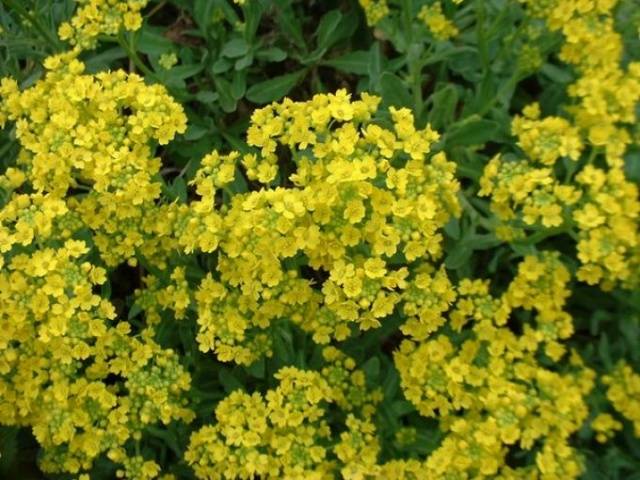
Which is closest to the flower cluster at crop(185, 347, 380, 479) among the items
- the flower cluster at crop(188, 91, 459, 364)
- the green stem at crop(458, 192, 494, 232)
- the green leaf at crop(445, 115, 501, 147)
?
the flower cluster at crop(188, 91, 459, 364)

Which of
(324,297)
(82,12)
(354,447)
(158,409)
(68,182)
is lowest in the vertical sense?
(354,447)

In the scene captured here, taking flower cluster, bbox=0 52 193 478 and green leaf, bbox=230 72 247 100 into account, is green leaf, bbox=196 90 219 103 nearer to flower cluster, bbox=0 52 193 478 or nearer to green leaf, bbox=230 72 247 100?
green leaf, bbox=230 72 247 100

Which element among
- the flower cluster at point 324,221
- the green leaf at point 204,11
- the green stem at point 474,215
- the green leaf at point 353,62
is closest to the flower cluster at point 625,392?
the green stem at point 474,215

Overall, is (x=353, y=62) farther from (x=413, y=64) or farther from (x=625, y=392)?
(x=625, y=392)

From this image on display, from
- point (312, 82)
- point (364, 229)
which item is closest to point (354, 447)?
point (364, 229)

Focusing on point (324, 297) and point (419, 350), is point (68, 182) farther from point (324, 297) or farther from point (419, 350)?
point (419, 350)

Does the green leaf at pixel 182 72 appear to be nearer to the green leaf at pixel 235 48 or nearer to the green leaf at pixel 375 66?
the green leaf at pixel 235 48
